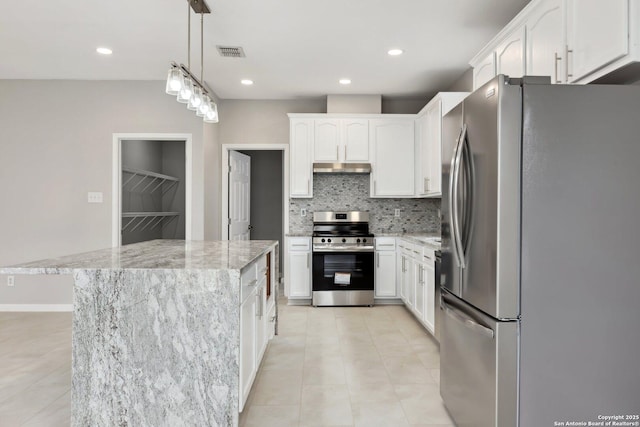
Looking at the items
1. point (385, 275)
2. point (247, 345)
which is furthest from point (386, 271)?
point (247, 345)

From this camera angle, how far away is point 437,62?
13.0 ft

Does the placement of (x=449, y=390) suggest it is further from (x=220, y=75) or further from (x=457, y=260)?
(x=220, y=75)

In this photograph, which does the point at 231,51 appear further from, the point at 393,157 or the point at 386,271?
the point at 386,271

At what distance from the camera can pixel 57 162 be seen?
4.55 m

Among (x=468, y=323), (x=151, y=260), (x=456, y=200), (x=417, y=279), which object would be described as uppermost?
(x=456, y=200)

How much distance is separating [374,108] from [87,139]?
11.3 feet

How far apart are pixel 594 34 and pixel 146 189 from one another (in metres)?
5.80

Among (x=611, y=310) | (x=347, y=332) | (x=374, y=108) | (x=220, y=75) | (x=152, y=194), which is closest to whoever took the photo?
(x=611, y=310)

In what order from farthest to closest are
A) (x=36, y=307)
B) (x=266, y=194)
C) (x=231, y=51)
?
(x=266, y=194), (x=36, y=307), (x=231, y=51)

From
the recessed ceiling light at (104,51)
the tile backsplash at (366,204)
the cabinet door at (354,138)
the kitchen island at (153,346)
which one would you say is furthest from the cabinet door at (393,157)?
the kitchen island at (153,346)

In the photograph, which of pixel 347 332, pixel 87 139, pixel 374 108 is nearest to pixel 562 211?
pixel 347 332

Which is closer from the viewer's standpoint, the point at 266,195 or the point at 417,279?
the point at 417,279

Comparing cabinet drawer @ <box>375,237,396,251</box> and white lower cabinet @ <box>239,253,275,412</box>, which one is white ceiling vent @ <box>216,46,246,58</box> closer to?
white lower cabinet @ <box>239,253,275,412</box>

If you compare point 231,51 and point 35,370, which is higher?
point 231,51
